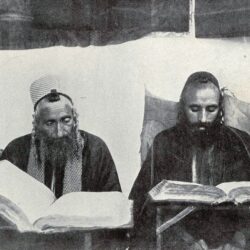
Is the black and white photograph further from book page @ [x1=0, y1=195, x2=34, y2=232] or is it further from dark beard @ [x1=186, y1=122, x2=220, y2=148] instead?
book page @ [x1=0, y1=195, x2=34, y2=232]

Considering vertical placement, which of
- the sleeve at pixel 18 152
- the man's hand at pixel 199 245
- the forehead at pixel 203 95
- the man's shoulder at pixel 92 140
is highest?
the forehead at pixel 203 95

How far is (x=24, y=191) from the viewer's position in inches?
108

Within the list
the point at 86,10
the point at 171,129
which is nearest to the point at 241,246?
the point at 171,129

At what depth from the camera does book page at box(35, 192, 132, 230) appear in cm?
262

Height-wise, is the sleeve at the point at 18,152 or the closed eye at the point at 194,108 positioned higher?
the closed eye at the point at 194,108

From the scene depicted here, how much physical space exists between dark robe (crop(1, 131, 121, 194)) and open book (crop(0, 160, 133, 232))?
33 millimetres

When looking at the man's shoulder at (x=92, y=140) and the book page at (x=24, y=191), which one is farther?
the man's shoulder at (x=92, y=140)

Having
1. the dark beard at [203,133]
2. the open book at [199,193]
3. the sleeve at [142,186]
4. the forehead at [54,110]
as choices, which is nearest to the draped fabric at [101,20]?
the forehead at [54,110]

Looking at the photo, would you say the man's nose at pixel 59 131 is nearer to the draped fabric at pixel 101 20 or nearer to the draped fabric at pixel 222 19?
the draped fabric at pixel 101 20

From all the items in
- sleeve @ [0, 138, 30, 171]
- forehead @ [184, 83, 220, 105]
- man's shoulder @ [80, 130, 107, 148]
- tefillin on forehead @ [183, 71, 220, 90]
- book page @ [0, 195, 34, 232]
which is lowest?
book page @ [0, 195, 34, 232]

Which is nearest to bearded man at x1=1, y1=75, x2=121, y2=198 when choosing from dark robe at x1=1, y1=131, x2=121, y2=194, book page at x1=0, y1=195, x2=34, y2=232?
dark robe at x1=1, y1=131, x2=121, y2=194

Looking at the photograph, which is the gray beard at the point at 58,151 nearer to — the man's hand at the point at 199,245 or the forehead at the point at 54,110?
the forehead at the point at 54,110

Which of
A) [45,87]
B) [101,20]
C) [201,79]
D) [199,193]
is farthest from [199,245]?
[101,20]

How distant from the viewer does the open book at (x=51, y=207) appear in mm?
2609
